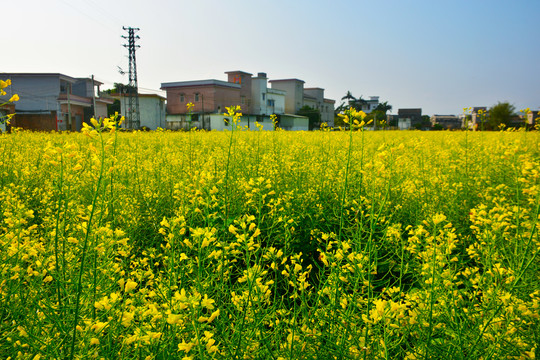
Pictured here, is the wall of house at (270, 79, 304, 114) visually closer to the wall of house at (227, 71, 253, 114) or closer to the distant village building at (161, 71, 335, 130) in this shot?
the distant village building at (161, 71, 335, 130)

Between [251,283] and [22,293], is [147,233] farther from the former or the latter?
[251,283]

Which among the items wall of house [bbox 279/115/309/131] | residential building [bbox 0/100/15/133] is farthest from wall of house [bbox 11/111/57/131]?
wall of house [bbox 279/115/309/131]

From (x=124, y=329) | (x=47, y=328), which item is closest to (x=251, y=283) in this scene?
(x=124, y=329)

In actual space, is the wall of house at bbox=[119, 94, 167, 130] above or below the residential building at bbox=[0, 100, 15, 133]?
above

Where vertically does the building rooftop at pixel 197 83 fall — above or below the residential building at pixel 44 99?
above

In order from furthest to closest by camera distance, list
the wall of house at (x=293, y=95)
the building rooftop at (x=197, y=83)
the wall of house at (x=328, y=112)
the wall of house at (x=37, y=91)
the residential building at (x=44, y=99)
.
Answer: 1. the wall of house at (x=328, y=112)
2. the wall of house at (x=293, y=95)
3. the building rooftop at (x=197, y=83)
4. the wall of house at (x=37, y=91)
5. the residential building at (x=44, y=99)

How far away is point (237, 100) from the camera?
42469 millimetres

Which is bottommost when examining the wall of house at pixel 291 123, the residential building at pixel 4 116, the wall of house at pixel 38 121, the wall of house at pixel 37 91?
the residential building at pixel 4 116

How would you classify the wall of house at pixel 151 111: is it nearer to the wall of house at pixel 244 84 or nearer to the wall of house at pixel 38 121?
the wall of house at pixel 38 121

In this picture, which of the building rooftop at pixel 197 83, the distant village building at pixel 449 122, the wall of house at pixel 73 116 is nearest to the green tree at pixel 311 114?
the building rooftop at pixel 197 83

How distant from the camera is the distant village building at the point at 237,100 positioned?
124ft

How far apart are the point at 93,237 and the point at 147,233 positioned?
1.85m

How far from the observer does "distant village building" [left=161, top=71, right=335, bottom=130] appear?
37.7 m

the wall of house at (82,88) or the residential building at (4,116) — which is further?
the wall of house at (82,88)
